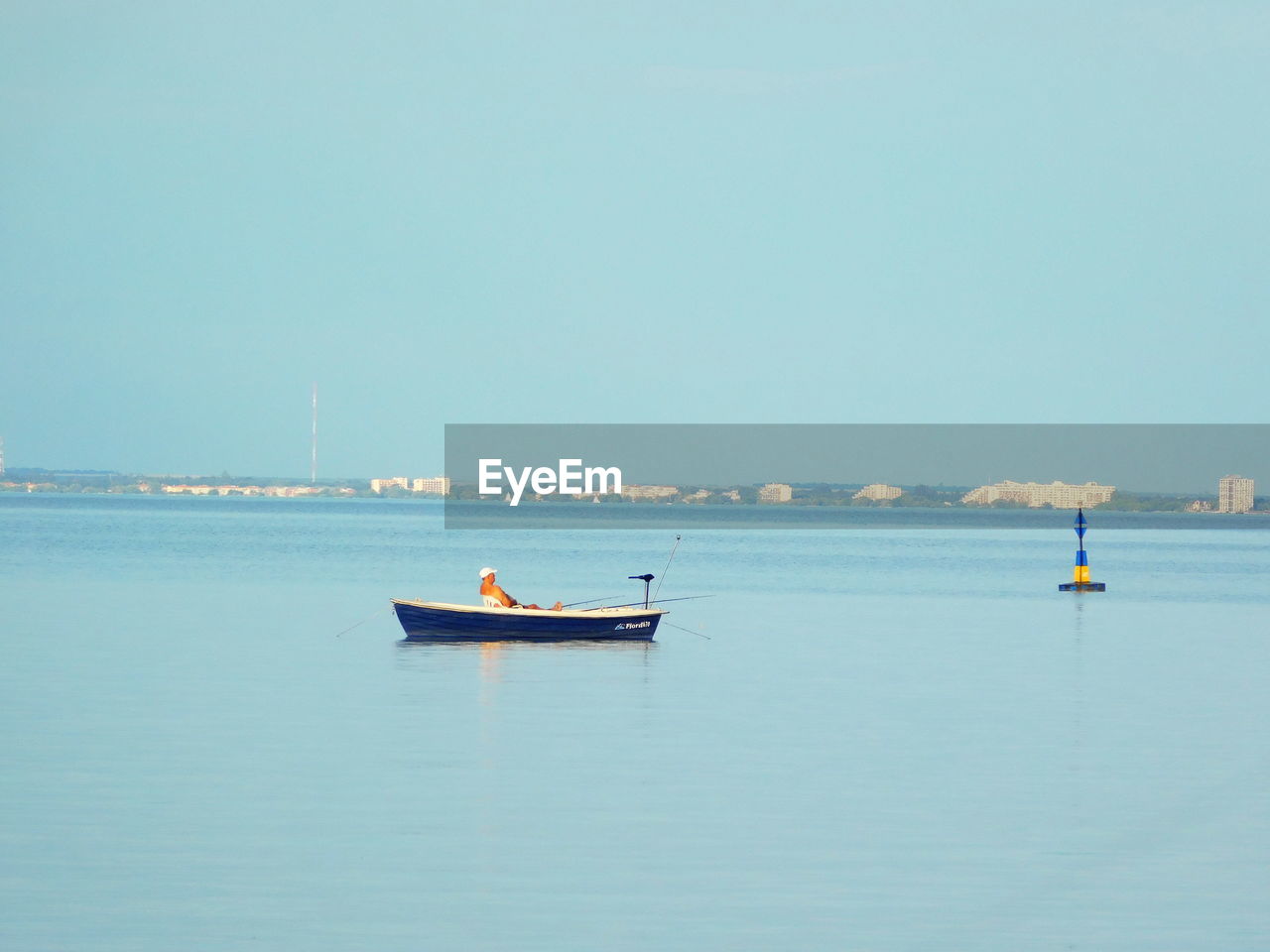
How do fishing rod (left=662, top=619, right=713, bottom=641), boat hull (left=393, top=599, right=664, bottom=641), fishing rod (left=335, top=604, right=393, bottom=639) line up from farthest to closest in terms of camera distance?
1. fishing rod (left=662, top=619, right=713, bottom=641)
2. fishing rod (left=335, top=604, right=393, bottom=639)
3. boat hull (left=393, top=599, right=664, bottom=641)

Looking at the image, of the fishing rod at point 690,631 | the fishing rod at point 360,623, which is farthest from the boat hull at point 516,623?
the fishing rod at point 690,631

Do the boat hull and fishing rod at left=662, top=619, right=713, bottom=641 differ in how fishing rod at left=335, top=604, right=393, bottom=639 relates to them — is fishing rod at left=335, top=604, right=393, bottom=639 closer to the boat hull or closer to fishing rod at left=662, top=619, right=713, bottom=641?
the boat hull

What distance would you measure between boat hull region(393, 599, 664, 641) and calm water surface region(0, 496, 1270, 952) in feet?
1.44

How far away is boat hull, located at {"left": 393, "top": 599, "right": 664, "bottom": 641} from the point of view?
32.0 meters

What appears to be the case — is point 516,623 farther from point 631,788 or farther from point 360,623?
point 631,788

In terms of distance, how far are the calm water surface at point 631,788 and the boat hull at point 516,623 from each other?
1.44ft

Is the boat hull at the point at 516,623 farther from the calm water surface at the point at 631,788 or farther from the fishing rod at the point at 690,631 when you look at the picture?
the fishing rod at the point at 690,631

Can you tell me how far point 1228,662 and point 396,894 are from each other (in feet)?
75.7

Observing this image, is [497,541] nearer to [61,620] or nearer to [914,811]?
[61,620]

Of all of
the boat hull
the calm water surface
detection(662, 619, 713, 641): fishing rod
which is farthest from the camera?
detection(662, 619, 713, 641): fishing rod

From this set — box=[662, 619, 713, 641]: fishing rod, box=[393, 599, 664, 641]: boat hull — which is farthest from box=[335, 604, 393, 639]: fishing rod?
box=[662, 619, 713, 641]: fishing rod

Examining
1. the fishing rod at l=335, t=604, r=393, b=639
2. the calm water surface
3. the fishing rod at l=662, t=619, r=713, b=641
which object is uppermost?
the calm water surface

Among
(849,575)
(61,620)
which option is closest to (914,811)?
(61,620)

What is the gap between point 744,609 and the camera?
4562 cm
